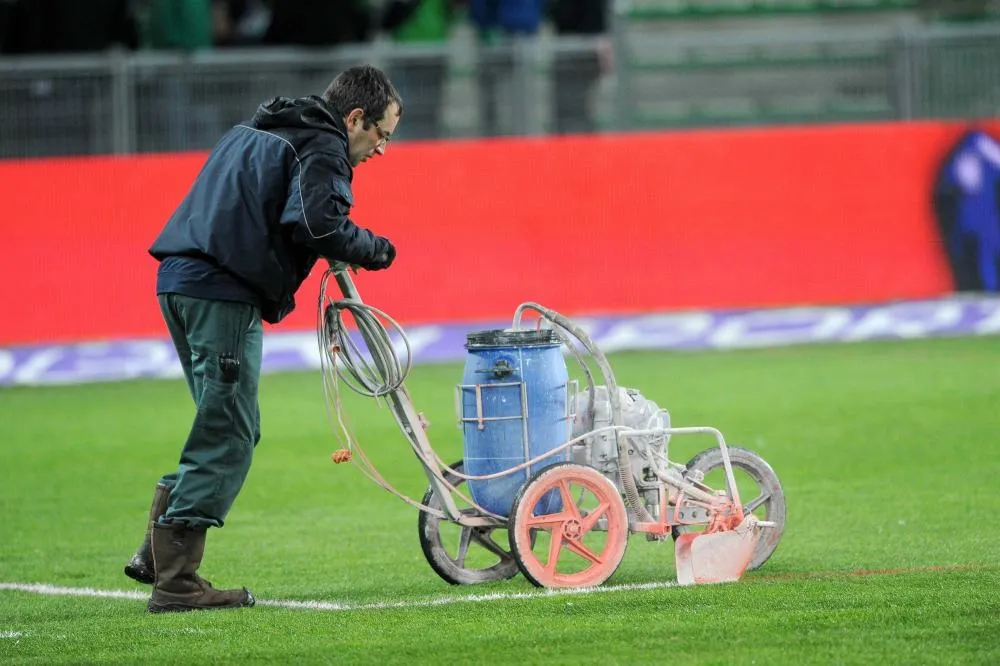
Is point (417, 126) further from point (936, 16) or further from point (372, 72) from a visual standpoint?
point (372, 72)

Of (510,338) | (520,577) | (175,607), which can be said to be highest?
(510,338)

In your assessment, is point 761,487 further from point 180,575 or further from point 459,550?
point 180,575

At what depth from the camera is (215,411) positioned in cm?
697

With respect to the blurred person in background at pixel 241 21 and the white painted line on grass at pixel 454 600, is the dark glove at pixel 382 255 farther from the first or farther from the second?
the blurred person in background at pixel 241 21

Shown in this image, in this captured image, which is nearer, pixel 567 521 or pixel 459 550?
pixel 567 521

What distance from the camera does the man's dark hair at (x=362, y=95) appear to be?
283 inches

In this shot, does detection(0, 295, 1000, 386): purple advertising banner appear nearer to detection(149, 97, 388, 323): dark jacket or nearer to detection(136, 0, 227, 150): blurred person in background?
detection(136, 0, 227, 150): blurred person in background

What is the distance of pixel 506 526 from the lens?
7.37 meters

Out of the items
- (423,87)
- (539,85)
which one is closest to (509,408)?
(423,87)

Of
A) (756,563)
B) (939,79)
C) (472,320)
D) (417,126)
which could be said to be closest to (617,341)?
(472,320)

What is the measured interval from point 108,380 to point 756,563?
1054cm

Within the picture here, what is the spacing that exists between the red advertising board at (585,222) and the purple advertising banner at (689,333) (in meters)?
0.13

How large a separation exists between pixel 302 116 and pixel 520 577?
2.20 m

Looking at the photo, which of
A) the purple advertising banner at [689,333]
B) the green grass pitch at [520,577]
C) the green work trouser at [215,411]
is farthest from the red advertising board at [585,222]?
the green work trouser at [215,411]
